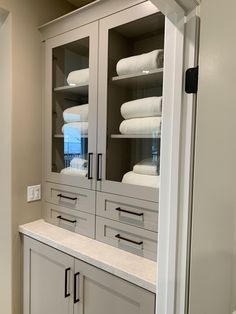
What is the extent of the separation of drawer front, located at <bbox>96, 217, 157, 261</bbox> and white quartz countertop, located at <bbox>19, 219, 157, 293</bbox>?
3cm

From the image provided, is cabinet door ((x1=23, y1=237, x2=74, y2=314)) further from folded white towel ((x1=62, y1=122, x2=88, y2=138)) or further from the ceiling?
the ceiling

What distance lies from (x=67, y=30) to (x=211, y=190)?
1.46m

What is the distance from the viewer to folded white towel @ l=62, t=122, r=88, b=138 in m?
1.66

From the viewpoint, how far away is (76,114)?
67.5 inches

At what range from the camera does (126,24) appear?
1.40 meters

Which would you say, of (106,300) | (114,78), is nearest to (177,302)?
(106,300)

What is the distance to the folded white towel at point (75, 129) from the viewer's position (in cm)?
166

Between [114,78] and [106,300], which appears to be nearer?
[106,300]

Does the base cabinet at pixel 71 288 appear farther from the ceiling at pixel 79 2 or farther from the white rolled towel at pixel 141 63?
the ceiling at pixel 79 2

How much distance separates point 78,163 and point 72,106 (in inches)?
15.9

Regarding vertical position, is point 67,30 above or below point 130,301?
above

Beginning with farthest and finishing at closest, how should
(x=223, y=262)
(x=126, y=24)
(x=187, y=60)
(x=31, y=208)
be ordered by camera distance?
(x=31, y=208), (x=126, y=24), (x=187, y=60), (x=223, y=262)

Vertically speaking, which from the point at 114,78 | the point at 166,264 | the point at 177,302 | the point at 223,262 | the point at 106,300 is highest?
the point at 114,78

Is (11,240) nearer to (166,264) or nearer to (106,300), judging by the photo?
(106,300)
